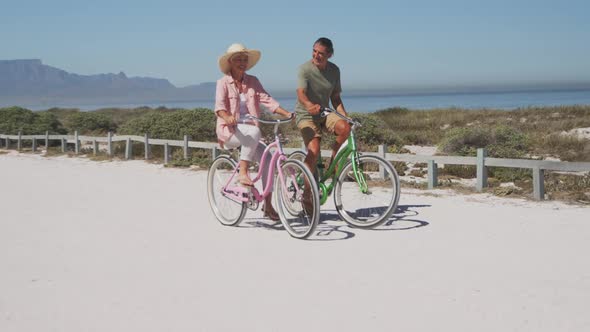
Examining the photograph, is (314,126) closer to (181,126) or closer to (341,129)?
(341,129)

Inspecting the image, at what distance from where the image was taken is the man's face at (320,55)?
7465mm

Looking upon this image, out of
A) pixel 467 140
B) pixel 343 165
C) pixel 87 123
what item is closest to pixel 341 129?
pixel 343 165

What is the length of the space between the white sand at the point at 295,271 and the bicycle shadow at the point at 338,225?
31 mm

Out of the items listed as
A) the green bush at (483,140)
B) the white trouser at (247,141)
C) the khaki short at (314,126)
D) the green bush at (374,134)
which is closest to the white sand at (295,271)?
the white trouser at (247,141)

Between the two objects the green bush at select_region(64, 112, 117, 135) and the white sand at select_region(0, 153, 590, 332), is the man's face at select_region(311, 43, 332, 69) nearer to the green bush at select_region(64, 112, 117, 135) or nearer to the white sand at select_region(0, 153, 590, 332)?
the white sand at select_region(0, 153, 590, 332)

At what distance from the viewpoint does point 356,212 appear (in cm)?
780

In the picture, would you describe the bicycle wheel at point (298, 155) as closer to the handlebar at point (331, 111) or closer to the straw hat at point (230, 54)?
the handlebar at point (331, 111)

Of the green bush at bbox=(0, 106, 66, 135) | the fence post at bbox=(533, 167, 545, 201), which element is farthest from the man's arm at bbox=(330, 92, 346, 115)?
the green bush at bbox=(0, 106, 66, 135)

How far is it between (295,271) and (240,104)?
Answer: 255cm

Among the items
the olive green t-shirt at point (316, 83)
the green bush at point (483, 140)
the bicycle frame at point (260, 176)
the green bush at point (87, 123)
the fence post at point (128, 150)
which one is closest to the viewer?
the bicycle frame at point (260, 176)

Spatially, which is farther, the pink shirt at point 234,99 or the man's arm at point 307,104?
the pink shirt at point 234,99

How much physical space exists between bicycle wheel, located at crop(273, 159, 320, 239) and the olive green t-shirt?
2.70ft

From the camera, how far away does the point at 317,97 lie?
7699 millimetres

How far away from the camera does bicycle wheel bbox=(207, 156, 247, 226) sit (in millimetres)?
7957
